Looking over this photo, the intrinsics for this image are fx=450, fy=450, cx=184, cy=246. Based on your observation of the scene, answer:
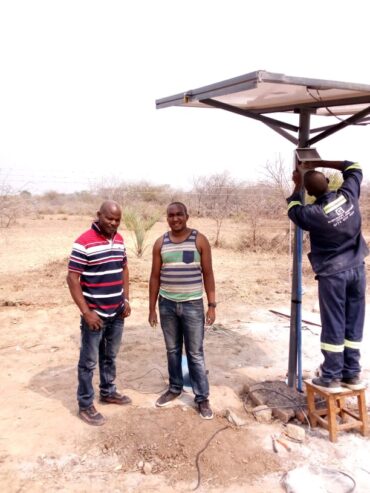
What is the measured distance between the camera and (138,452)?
3.39m

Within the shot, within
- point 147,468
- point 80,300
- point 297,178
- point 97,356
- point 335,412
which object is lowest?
point 147,468

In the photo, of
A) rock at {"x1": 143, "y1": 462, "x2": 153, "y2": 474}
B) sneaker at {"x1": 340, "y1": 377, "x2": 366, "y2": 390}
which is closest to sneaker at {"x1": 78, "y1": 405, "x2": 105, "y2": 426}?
rock at {"x1": 143, "y1": 462, "x2": 153, "y2": 474}

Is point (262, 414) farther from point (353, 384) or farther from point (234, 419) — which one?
point (353, 384)

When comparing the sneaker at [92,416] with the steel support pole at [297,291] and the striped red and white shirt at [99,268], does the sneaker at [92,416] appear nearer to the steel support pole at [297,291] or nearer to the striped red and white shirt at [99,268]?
the striped red and white shirt at [99,268]

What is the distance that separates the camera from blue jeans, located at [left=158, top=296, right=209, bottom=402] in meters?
3.74

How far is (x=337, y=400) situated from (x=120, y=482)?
1.90 metres

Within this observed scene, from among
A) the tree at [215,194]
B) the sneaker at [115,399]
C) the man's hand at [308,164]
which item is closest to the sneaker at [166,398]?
the sneaker at [115,399]

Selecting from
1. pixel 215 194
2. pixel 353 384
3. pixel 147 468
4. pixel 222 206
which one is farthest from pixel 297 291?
pixel 215 194

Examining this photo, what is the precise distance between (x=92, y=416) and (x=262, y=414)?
144 cm

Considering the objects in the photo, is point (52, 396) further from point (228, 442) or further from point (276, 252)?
point (276, 252)

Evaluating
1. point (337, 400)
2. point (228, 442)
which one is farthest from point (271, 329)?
point (228, 442)

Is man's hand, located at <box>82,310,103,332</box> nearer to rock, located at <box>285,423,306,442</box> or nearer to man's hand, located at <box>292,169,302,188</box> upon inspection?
rock, located at <box>285,423,306,442</box>

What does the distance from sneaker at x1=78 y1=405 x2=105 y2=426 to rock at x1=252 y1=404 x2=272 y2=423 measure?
1.30m

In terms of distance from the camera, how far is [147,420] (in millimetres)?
3756
